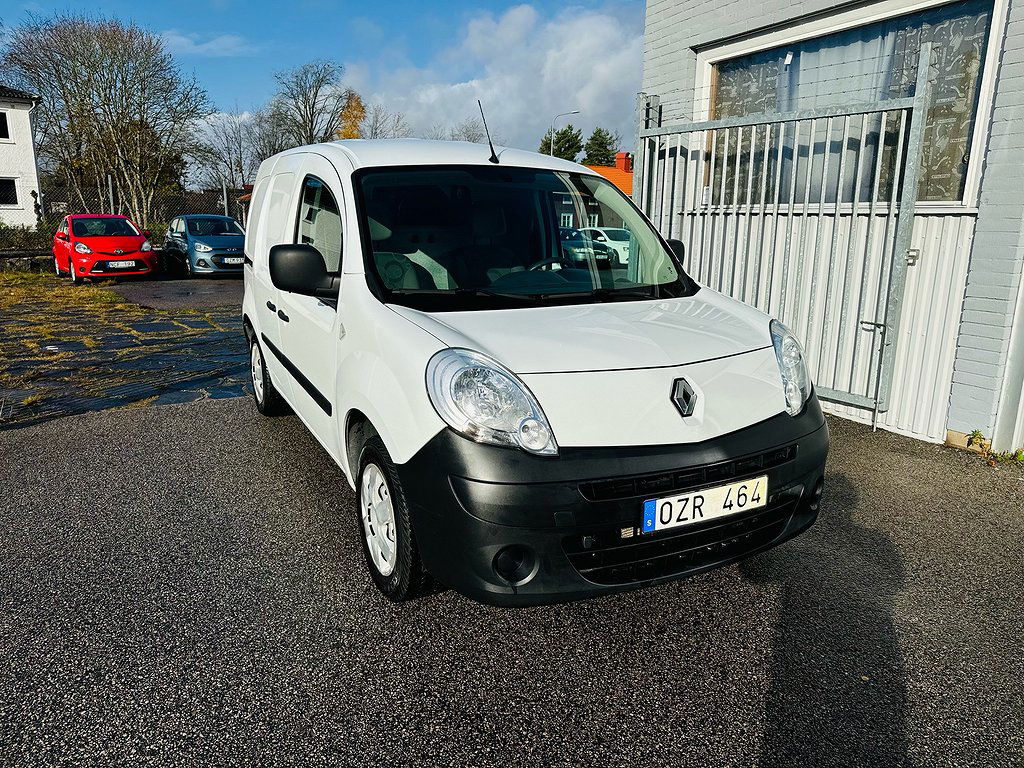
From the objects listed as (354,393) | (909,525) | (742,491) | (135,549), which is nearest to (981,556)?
(909,525)

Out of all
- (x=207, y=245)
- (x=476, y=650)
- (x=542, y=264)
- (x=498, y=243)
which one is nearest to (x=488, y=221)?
(x=498, y=243)

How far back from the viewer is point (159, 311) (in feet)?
40.5

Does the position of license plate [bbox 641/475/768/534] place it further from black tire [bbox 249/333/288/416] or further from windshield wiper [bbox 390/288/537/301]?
black tire [bbox 249/333/288/416]

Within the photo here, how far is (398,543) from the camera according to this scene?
2.80 m

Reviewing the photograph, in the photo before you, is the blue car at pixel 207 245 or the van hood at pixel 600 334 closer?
the van hood at pixel 600 334

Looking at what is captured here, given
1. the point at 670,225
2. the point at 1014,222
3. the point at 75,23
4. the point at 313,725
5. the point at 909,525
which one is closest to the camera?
the point at 313,725

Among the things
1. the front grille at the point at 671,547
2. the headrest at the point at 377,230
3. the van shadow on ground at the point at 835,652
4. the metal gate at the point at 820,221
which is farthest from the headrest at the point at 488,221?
the metal gate at the point at 820,221

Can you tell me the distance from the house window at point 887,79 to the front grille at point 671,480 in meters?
3.45

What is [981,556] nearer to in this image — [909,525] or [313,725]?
[909,525]

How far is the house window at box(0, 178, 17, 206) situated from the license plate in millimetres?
41708

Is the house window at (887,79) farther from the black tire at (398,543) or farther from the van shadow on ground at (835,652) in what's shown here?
the black tire at (398,543)

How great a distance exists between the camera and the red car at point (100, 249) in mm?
16672

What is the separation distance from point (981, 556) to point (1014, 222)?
7.47 ft

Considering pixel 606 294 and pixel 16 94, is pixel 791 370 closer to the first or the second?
pixel 606 294
